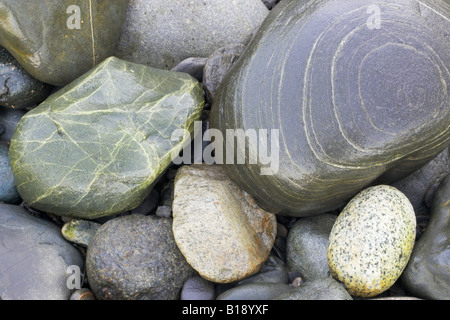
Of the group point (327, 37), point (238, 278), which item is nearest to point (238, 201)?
point (238, 278)

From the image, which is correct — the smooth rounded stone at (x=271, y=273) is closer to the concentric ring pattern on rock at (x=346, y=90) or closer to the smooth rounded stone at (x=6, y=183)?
the concentric ring pattern on rock at (x=346, y=90)

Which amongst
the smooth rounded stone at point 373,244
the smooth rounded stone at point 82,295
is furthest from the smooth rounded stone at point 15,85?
the smooth rounded stone at point 373,244

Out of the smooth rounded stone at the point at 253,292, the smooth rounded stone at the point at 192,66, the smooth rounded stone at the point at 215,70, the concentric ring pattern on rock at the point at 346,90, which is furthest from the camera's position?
the smooth rounded stone at the point at 192,66

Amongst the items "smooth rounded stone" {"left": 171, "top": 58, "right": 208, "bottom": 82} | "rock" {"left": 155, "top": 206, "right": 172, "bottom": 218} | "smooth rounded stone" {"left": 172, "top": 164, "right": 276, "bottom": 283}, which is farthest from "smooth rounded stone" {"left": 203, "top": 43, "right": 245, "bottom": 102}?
"rock" {"left": 155, "top": 206, "right": 172, "bottom": 218}

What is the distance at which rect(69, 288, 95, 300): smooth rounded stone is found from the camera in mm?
3014

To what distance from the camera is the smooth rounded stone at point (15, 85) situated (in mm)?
3477

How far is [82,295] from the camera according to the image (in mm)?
3023

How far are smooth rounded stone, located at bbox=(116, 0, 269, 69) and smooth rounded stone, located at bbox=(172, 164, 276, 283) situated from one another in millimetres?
1295

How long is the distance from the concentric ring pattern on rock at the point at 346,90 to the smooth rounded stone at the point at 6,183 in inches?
77.9

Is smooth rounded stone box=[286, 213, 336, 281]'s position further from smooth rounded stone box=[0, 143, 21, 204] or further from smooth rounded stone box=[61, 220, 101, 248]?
smooth rounded stone box=[0, 143, 21, 204]

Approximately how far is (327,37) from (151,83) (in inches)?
55.9

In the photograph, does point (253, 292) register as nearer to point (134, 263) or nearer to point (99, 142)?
point (134, 263)

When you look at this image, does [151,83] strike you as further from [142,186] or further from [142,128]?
[142,186]

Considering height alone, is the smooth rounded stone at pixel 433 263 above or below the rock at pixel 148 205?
above
